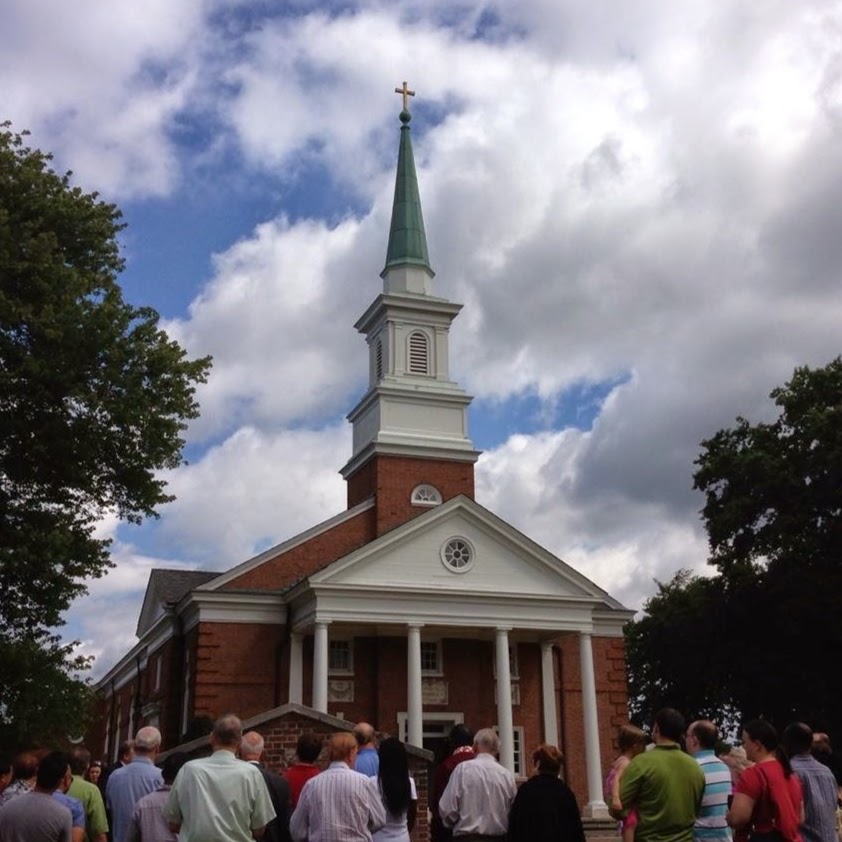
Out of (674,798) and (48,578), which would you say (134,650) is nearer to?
(48,578)

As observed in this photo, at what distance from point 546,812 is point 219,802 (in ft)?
8.07

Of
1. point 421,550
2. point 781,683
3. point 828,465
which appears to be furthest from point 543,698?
point 828,465

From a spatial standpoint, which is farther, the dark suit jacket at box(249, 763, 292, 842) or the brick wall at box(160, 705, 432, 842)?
the brick wall at box(160, 705, 432, 842)

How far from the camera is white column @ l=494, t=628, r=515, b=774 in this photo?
91.3 feet

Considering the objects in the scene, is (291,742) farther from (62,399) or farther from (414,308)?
(414,308)

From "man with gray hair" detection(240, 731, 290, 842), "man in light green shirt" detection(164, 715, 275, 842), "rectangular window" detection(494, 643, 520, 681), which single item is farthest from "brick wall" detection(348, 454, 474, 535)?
"man in light green shirt" detection(164, 715, 275, 842)

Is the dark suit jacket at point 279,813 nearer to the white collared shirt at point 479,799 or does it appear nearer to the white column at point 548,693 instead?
the white collared shirt at point 479,799

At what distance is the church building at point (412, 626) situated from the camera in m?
28.8

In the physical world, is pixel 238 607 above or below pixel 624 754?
above

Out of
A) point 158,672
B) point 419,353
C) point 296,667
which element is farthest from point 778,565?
point 158,672

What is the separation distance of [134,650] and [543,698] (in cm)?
1596

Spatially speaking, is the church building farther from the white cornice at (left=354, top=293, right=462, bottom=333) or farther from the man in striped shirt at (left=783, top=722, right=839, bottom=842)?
the man in striped shirt at (left=783, top=722, right=839, bottom=842)

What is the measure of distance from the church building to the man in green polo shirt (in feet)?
66.9

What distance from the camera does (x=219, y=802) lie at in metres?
6.52
